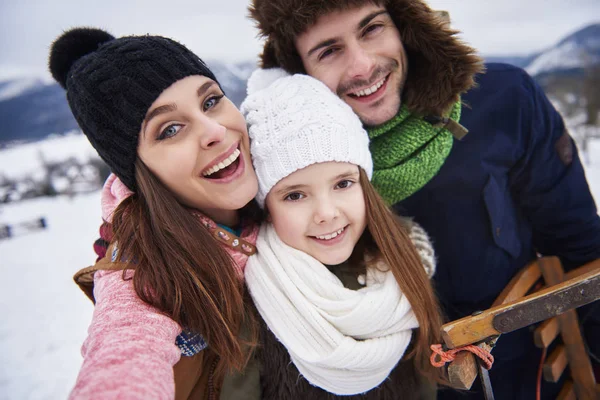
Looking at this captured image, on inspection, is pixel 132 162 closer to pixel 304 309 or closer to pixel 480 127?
pixel 304 309

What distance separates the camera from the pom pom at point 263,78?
1616mm

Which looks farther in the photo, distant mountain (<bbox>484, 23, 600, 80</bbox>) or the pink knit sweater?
distant mountain (<bbox>484, 23, 600, 80</bbox>)

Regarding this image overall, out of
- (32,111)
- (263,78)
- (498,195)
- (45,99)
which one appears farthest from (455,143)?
(45,99)

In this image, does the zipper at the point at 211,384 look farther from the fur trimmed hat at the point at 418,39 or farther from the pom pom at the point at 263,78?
the fur trimmed hat at the point at 418,39

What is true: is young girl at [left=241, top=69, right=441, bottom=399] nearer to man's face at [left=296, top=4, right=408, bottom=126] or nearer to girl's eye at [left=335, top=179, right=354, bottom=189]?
girl's eye at [left=335, top=179, right=354, bottom=189]

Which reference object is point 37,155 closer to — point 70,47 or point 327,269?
point 70,47

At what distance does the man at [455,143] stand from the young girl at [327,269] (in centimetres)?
24

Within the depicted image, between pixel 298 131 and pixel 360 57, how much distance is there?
504mm

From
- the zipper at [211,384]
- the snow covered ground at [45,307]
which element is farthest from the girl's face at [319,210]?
the snow covered ground at [45,307]

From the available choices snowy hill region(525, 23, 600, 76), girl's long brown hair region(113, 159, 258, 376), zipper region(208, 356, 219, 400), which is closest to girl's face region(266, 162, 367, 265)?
girl's long brown hair region(113, 159, 258, 376)

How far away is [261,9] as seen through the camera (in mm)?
1554

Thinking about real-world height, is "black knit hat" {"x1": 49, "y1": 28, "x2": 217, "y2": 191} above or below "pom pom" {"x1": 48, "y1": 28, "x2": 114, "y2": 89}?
below

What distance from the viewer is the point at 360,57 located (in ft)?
4.90

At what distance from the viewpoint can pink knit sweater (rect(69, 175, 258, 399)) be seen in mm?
756
